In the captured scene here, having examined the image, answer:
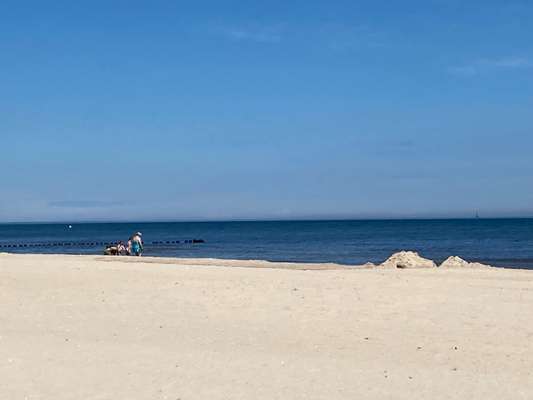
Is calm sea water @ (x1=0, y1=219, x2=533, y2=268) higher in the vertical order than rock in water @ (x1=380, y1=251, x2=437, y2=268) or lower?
lower

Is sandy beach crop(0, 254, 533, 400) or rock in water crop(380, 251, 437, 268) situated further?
rock in water crop(380, 251, 437, 268)

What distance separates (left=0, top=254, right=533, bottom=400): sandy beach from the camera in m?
8.77

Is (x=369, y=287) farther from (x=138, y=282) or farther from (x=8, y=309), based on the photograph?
(x=8, y=309)

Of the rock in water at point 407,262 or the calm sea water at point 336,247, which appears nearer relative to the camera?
the rock in water at point 407,262

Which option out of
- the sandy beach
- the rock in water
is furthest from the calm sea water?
the sandy beach

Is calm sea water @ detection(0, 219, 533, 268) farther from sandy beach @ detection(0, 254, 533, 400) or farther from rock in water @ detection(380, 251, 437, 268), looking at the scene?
sandy beach @ detection(0, 254, 533, 400)

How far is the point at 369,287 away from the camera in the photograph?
1825 centimetres

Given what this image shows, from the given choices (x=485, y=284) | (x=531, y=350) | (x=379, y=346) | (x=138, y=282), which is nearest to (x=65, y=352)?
(x=379, y=346)

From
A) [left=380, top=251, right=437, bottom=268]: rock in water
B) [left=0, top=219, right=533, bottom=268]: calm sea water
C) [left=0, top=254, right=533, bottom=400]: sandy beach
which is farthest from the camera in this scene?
[left=0, top=219, right=533, bottom=268]: calm sea water

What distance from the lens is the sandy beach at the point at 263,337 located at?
28.8ft

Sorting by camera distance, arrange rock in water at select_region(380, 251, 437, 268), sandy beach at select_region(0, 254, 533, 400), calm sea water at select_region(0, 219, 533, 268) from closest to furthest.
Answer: sandy beach at select_region(0, 254, 533, 400) → rock in water at select_region(380, 251, 437, 268) → calm sea water at select_region(0, 219, 533, 268)

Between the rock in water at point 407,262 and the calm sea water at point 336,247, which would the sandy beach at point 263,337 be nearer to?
the rock in water at point 407,262

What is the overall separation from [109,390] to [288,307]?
7.20 metres

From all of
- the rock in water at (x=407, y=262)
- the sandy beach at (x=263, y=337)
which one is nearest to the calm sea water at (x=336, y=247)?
the rock in water at (x=407, y=262)
